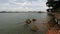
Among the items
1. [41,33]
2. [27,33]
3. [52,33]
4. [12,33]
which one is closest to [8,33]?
[12,33]

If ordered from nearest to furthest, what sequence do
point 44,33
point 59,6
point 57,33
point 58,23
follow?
point 57,33, point 44,33, point 58,23, point 59,6

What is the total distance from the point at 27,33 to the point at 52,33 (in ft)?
4.32

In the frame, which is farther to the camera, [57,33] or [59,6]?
[59,6]

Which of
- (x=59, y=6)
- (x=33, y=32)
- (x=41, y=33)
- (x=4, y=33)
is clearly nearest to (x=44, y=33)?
(x=41, y=33)

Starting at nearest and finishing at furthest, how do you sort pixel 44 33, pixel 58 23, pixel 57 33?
pixel 57 33, pixel 44 33, pixel 58 23

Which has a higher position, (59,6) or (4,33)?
(59,6)

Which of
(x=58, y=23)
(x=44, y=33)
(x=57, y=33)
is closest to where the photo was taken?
(x=57, y=33)

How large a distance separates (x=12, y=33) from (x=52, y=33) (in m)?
2.09

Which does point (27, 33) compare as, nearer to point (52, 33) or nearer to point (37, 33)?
point (37, 33)

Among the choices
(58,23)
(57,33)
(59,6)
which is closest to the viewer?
(57,33)

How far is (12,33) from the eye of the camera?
927cm

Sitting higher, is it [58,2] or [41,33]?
[58,2]

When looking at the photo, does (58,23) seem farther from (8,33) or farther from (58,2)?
(8,33)

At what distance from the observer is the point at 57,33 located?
8.51 metres
